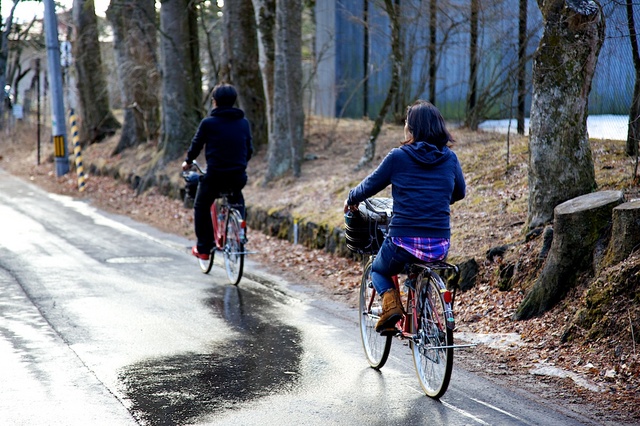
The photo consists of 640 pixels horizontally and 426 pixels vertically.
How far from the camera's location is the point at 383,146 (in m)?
16.4

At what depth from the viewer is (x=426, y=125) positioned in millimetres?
5750

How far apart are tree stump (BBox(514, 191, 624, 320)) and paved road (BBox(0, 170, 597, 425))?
4.85 feet

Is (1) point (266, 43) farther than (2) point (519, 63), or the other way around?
(1) point (266, 43)

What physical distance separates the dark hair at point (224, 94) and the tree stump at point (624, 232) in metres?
4.94

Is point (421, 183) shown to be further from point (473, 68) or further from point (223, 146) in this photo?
point (473, 68)

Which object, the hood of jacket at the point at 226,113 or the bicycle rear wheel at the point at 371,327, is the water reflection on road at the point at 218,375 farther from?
the hood of jacket at the point at 226,113

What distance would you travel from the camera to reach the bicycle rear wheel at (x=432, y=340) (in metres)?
5.53

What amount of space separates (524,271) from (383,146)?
839 centimetres

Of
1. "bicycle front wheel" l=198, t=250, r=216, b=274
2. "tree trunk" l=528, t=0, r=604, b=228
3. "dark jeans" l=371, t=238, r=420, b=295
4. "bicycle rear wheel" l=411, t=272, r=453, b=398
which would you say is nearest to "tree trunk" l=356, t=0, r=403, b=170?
"bicycle front wheel" l=198, t=250, r=216, b=274

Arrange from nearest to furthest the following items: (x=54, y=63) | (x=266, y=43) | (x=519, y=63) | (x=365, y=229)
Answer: (x=365, y=229), (x=519, y=63), (x=266, y=43), (x=54, y=63)

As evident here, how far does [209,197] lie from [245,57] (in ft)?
29.7

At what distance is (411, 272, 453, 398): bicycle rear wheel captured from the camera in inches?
218

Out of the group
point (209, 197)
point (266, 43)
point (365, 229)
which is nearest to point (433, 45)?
point (266, 43)

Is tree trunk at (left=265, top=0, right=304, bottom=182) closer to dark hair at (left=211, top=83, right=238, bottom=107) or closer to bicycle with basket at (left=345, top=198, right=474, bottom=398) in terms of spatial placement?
dark hair at (left=211, top=83, right=238, bottom=107)
